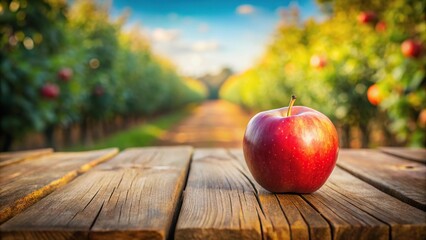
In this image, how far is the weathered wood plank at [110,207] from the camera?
93 cm

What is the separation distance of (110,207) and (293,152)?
2.05 feet

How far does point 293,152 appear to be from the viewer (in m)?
1.35

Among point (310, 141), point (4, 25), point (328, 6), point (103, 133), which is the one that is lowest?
point (103, 133)

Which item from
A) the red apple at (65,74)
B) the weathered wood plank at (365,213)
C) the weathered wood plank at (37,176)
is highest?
the red apple at (65,74)

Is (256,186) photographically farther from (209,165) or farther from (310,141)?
(209,165)

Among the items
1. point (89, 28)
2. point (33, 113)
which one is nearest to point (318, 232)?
point (33, 113)

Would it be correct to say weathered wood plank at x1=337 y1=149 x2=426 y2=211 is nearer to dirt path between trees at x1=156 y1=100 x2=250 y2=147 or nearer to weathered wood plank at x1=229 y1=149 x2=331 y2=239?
weathered wood plank at x1=229 y1=149 x2=331 y2=239

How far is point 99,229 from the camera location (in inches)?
36.9

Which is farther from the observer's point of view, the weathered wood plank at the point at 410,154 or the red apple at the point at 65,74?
the red apple at the point at 65,74

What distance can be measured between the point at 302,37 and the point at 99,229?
16.2m

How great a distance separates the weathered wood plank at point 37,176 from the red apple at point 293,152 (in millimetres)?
743

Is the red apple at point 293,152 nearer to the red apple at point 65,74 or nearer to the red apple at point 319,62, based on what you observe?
the red apple at point 319,62

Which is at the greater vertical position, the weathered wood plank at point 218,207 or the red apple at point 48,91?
the red apple at point 48,91

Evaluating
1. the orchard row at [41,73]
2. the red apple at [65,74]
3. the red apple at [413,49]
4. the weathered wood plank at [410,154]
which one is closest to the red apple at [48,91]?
the orchard row at [41,73]
